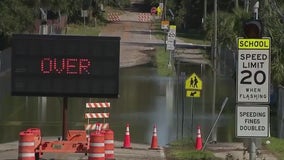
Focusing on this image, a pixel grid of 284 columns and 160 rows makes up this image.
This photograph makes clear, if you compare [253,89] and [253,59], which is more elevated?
[253,59]

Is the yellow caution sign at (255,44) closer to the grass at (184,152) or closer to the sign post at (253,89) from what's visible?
the sign post at (253,89)

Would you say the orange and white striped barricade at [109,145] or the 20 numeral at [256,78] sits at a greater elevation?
the 20 numeral at [256,78]

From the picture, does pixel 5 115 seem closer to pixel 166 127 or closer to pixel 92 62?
pixel 166 127

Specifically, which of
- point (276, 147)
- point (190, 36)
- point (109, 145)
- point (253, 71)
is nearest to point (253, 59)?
point (253, 71)

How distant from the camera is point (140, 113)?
105ft

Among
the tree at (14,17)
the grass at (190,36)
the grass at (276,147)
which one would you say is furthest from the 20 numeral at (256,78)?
the grass at (190,36)

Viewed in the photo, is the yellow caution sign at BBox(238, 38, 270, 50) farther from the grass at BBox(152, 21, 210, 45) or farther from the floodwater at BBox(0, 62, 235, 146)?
the grass at BBox(152, 21, 210, 45)

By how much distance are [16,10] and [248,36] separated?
3744 centimetres

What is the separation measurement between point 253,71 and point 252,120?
0.78m

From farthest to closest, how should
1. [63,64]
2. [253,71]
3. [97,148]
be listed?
[63,64] < [97,148] < [253,71]

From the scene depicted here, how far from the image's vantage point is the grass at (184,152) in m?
19.5

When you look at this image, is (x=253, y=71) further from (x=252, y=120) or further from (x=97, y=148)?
(x=97, y=148)

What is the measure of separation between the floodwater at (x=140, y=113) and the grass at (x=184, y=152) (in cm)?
112

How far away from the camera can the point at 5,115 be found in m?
31.0
